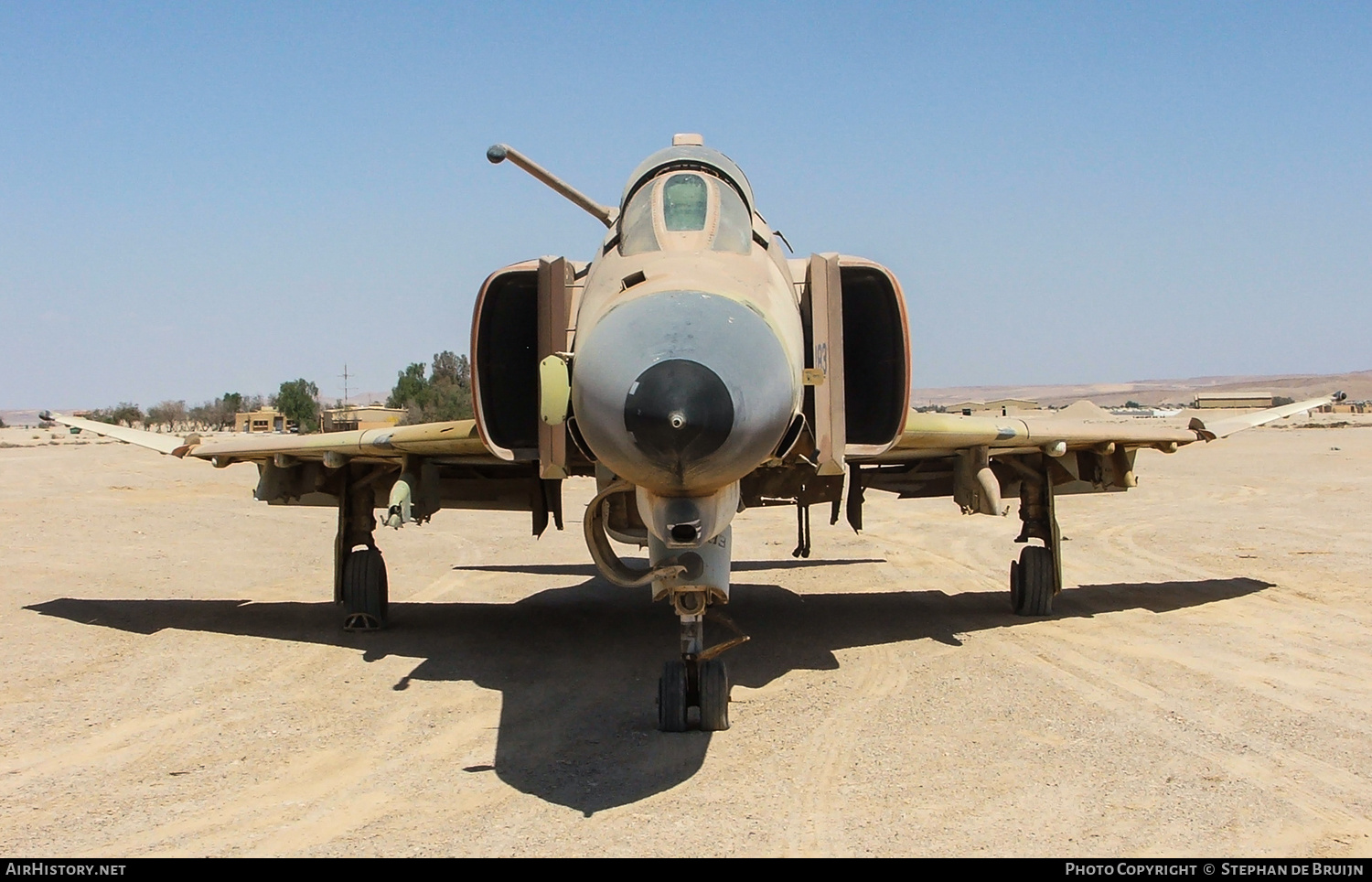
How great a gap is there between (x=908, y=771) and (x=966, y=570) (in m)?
8.77

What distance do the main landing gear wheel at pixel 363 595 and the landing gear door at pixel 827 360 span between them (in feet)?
17.9

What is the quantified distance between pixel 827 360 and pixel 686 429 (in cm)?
Result: 251

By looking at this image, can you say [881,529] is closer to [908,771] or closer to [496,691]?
[496,691]

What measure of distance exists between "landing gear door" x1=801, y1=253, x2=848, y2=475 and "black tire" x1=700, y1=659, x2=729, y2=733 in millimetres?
1432

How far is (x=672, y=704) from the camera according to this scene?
6520mm

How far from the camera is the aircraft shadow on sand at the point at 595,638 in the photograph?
5.98m

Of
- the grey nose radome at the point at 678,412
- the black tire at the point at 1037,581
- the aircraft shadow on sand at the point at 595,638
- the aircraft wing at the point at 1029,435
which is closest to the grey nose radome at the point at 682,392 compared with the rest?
the grey nose radome at the point at 678,412

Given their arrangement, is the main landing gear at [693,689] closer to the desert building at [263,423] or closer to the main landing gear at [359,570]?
the main landing gear at [359,570]

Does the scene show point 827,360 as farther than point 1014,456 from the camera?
No

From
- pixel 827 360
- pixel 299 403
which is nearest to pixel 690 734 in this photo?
pixel 827 360

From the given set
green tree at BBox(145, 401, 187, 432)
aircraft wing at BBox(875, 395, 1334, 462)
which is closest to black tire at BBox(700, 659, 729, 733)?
aircraft wing at BBox(875, 395, 1334, 462)

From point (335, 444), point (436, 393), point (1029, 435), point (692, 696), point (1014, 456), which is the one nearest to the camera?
point (692, 696)

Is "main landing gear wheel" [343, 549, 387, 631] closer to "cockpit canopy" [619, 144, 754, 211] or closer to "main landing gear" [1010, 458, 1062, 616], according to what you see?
"cockpit canopy" [619, 144, 754, 211]

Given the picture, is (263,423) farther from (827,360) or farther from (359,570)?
(827,360)
